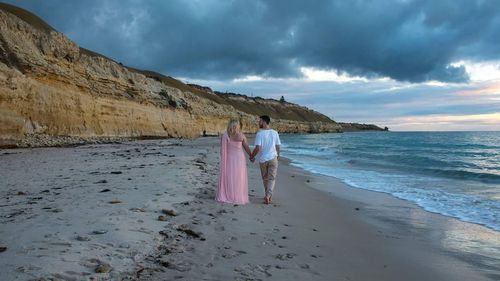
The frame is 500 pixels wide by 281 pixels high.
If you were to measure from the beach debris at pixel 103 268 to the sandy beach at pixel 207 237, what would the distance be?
0.01 m

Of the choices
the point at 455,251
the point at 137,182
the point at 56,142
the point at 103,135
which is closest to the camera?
the point at 455,251

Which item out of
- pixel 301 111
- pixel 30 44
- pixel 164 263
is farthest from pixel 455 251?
pixel 301 111

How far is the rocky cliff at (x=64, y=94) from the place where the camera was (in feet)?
67.3

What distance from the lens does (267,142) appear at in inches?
298

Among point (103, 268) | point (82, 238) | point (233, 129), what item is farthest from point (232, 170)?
point (103, 268)

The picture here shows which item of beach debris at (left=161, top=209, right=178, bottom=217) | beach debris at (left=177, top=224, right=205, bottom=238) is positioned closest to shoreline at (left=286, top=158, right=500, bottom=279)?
beach debris at (left=177, top=224, right=205, bottom=238)

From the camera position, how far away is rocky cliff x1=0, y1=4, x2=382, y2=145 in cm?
2050

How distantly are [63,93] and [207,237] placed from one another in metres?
23.7

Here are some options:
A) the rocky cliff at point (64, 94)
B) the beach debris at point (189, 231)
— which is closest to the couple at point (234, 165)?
the beach debris at point (189, 231)

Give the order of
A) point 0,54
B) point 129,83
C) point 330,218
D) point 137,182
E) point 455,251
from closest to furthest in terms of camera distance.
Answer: point 455,251 → point 330,218 → point 137,182 → point 0,54 → point 129,83

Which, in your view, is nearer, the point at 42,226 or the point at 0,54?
the point at 42,226

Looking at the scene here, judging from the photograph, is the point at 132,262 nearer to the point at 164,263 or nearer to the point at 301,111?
the point at 164,263

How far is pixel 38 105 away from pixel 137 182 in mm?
Answer: 17248

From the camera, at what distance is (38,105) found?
22141 mm
